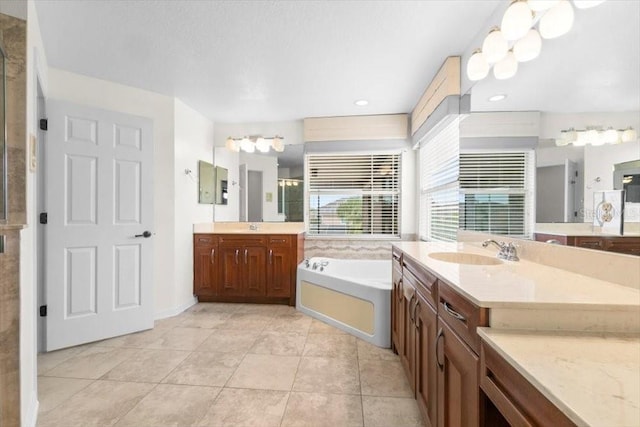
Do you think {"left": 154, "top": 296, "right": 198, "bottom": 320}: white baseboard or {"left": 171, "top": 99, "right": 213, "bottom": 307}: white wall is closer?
{"left": 154, "top": 296, "right": 198, "bottom": 320}: white baseboard

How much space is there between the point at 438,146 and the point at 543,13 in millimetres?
1529

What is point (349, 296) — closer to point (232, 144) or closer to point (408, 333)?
point (408, 333)

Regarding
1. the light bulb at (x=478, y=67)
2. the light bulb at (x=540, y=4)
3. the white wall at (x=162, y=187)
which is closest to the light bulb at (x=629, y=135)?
the light bulb at (x=540, y=4)

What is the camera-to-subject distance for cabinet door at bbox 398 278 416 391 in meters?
1.62

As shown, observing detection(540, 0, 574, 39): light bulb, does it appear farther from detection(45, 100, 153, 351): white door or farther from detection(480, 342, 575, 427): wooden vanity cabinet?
detection(45, 100, 153, 351): white door

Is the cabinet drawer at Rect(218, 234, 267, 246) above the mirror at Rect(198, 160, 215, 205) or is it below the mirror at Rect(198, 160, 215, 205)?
below

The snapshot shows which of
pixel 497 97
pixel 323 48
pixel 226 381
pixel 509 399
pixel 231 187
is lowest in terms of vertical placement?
pixel 226 381

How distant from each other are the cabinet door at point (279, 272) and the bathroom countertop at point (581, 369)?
272 centimetres

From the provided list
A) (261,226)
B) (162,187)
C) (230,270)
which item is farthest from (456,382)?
(261,226)

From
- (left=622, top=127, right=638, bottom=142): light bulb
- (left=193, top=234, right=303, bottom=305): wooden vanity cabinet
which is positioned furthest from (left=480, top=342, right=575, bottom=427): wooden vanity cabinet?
(left=193, top=234, right=303, bottom=305): wooden vanity cabinet

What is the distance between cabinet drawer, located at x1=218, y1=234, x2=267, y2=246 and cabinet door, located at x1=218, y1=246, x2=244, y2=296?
6 centimetres

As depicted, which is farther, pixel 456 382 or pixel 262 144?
pixel 262 144

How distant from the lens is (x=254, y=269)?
341 cm

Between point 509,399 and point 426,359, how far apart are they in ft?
2.49
